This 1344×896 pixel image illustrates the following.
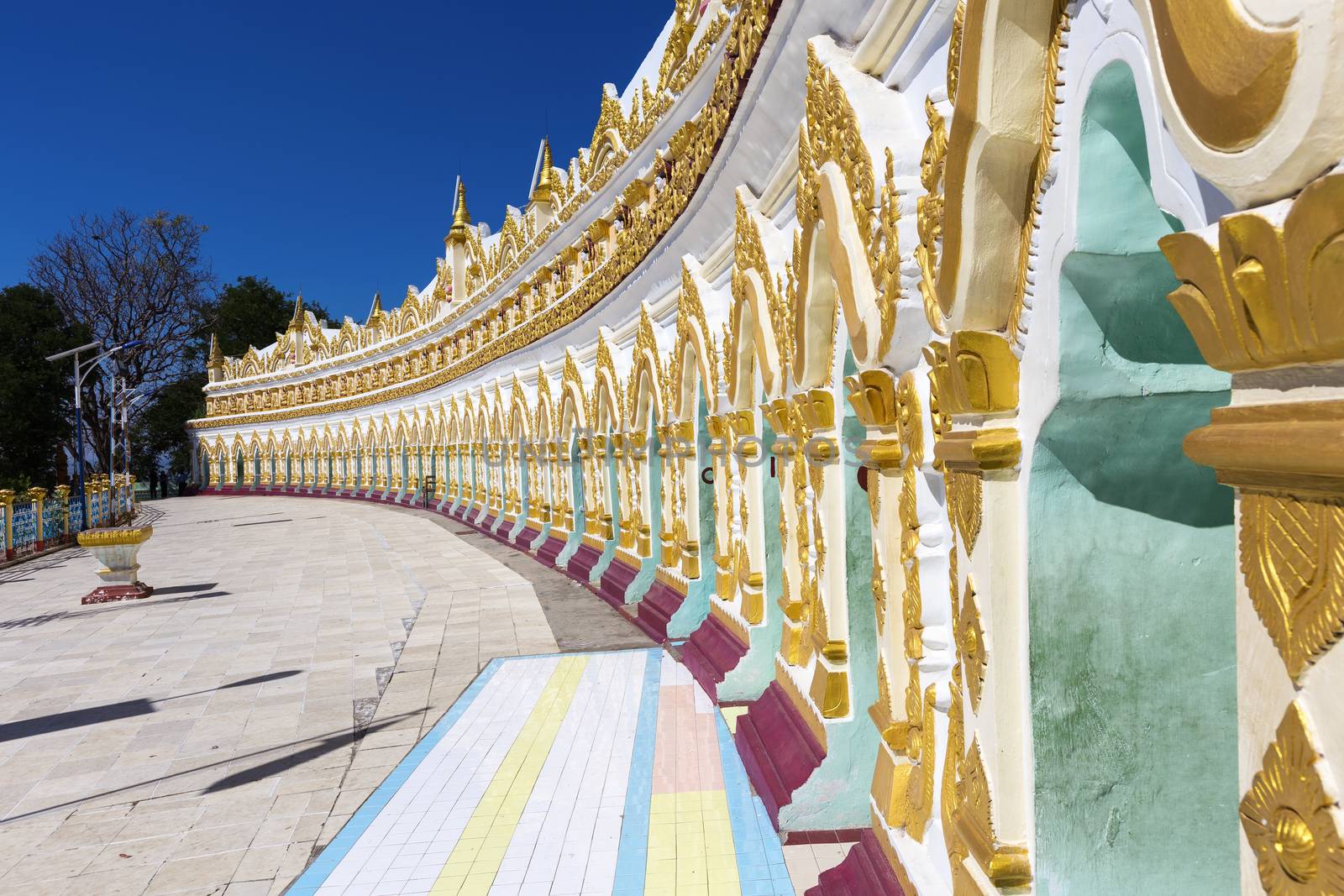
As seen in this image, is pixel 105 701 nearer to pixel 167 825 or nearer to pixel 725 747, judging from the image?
pixel 167 825

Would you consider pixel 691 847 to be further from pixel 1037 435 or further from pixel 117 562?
pixel 117 562

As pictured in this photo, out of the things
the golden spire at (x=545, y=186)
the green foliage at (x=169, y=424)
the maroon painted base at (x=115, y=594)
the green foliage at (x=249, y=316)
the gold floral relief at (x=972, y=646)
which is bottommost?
the maroon painted base at (x=115, y=594)

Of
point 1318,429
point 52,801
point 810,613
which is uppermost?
point 1318,429

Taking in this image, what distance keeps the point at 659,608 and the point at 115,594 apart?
25.9 ft

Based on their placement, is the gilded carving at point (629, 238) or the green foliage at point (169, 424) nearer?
the gilded carving at point (629, 238)

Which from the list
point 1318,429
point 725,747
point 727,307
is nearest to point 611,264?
point 727,307

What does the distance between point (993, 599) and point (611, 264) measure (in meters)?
8.47

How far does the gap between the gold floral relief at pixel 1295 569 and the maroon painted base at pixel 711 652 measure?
15.9 ft

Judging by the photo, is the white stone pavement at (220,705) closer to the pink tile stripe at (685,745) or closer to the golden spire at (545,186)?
the pink tile stripe at (685,745)

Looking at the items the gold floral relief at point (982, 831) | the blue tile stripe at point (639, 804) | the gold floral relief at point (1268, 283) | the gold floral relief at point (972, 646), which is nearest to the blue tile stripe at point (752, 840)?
the blue tile stripe at point (639, 804)

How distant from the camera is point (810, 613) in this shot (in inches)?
182

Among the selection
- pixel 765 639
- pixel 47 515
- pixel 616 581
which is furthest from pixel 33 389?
pixel 765 639

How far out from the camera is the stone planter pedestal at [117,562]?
1169 cm

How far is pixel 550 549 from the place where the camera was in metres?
13.6
